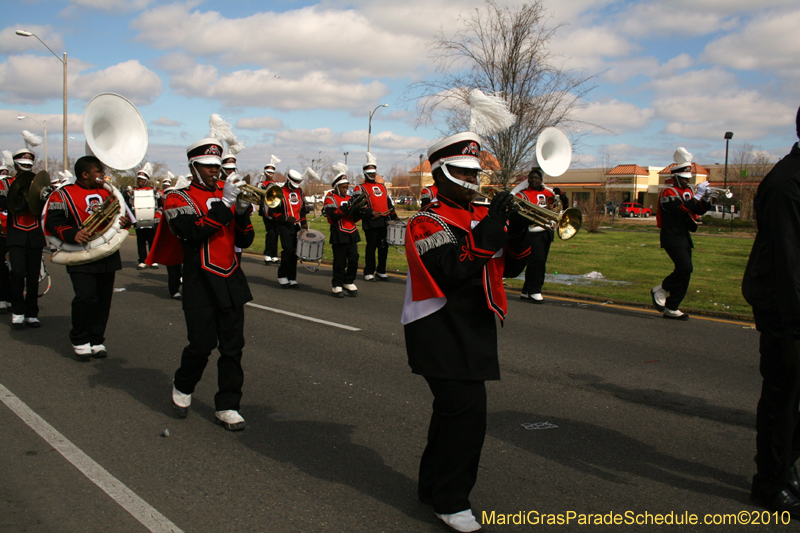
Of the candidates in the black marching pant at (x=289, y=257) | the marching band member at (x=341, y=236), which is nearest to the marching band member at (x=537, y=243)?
the marching band member at (x=341, y=236)

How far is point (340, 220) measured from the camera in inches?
420

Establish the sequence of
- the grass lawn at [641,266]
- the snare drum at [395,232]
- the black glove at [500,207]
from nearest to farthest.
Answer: the black glove at [500,207] → the grass lawn at [641,266] → the snare drum at [395,232]

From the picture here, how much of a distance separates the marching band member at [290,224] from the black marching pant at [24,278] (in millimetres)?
4303

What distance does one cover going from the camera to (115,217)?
6367mm

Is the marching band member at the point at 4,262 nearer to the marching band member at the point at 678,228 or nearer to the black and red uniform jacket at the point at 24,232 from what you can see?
the black and red uniform jacket at the point at 24,232

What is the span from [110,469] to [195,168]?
2.23m

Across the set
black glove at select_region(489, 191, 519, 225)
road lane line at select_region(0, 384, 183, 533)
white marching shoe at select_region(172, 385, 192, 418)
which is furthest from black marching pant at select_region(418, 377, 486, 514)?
white marching shoe at select_region(172, 385, 192, 418)

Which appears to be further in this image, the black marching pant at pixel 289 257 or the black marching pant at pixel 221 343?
the black marching pant at pixel 289 257

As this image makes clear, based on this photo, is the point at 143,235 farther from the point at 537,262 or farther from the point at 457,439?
the point at 457,439

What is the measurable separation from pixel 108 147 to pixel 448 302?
4.27m

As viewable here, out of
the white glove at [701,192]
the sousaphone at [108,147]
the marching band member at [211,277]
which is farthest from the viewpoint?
the white glove at [701,192]

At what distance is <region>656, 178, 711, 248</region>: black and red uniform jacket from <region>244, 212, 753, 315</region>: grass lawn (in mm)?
1336

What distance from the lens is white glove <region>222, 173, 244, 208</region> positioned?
444 cm

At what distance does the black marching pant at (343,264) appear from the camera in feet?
34.9
